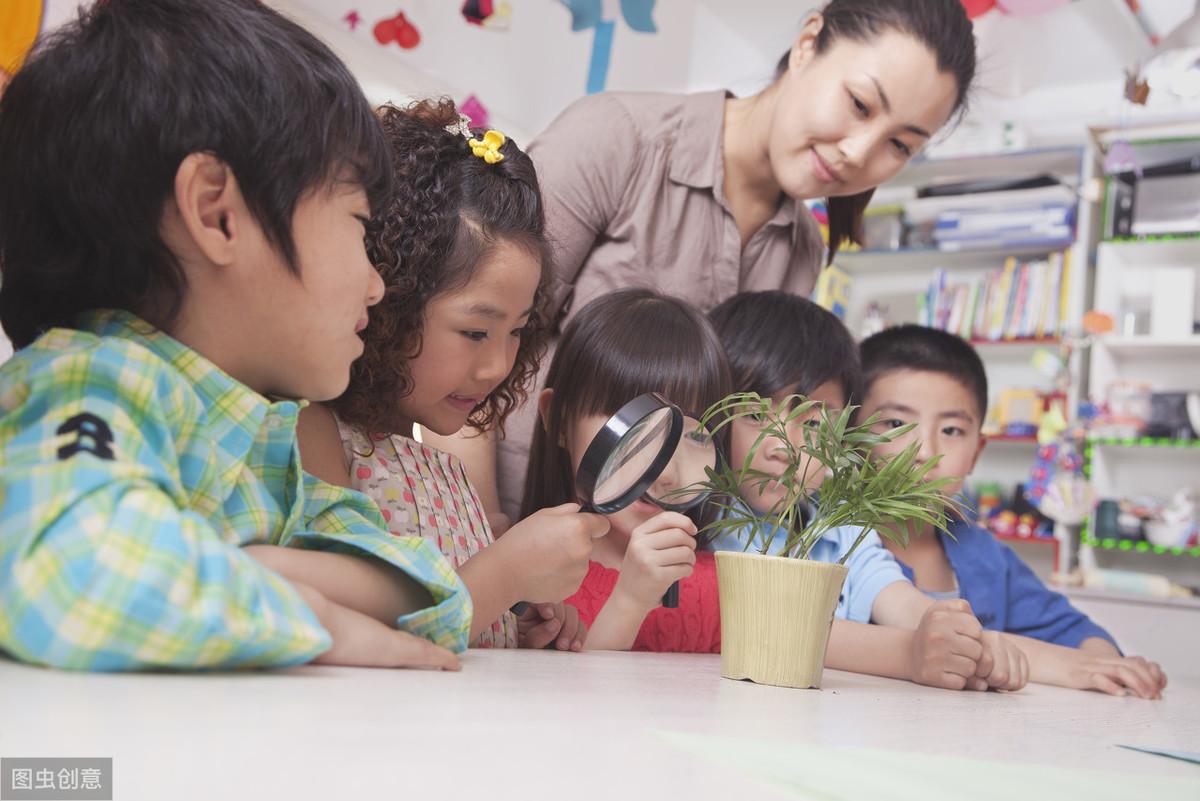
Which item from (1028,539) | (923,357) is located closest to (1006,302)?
(1028,539)

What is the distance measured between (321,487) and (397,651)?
0.23 metres

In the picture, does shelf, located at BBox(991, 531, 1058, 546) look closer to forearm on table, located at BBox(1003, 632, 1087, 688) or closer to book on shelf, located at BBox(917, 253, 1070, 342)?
book on shelf, located at BBox(917, 253, 1070, 342)

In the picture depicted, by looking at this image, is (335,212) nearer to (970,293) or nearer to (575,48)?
(575,48)

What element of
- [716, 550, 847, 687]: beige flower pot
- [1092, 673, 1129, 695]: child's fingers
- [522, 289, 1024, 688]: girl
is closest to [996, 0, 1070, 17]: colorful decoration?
[522, 289, 1024, 688]: girl

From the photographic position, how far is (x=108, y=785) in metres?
0.40

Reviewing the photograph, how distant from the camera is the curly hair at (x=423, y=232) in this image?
1.26 meters

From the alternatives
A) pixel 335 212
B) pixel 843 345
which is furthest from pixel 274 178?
pixel 843 345

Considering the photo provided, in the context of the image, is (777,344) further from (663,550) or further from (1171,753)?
(1171,753)

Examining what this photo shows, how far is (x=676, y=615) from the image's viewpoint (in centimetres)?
159

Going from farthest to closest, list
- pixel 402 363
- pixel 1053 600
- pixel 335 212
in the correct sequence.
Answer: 1. pixel 1053 600
2. pixel 402 363
3. pixel 335 212

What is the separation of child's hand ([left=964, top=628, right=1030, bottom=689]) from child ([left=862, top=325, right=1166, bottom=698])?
23.8 inches

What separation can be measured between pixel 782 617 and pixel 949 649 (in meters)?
0.38

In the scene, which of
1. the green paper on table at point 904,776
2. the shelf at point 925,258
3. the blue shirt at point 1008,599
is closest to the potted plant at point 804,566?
the green paper on table at point 904,776

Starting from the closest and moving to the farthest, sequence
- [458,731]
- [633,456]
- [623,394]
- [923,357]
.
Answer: [458,731] → [633,456] → [623,394] → [923,357]
